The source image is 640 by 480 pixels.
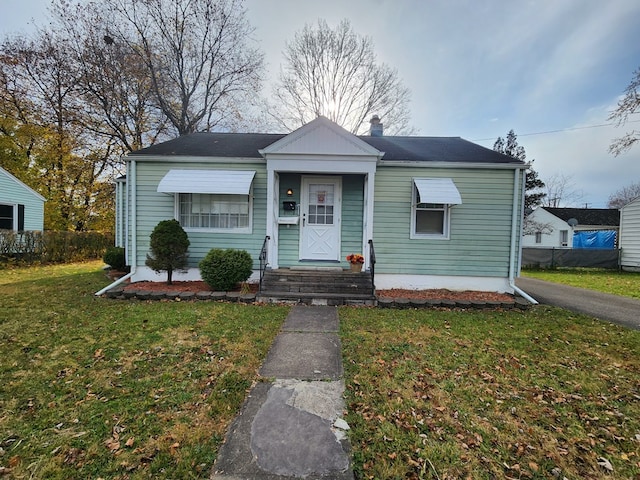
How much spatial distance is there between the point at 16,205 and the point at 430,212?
18.3 m

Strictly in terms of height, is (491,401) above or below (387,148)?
below

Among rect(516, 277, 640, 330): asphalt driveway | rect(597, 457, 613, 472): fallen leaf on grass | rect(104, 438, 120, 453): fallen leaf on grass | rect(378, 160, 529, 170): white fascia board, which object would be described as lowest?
rect(516, 277, 640, 330): asphalt driveway

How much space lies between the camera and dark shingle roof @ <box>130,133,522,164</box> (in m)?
7.28

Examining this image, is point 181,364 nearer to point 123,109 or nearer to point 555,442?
point 555,442

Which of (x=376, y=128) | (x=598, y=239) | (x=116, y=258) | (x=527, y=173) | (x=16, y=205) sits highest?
(x=527, y=173)

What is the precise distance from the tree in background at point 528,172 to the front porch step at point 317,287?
18301 mm

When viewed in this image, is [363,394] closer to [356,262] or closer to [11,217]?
[356,262]

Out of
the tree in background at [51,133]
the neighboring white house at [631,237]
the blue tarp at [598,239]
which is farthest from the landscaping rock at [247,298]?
the blue tarp at [598,239]

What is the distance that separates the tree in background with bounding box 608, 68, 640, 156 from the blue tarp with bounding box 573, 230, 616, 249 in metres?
10.2

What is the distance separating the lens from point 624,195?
41.5 metres

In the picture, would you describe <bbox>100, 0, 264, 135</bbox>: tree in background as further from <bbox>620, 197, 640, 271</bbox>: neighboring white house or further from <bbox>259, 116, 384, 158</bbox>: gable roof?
<bbox>620, 197, 640, 271</bbox>: neighboring white house

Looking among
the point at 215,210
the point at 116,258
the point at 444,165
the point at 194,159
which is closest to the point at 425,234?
the point at 444,165

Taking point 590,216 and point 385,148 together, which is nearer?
point 385,148

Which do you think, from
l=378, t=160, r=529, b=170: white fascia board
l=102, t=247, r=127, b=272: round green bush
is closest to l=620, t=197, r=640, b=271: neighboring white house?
l=378, t=160, r=529, b=170: white fascia board
